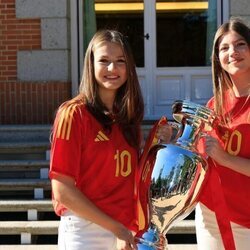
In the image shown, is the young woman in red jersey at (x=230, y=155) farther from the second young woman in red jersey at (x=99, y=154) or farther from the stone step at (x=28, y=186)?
the stone step at (x=28, y=186)

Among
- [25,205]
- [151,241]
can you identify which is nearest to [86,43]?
[25,205]

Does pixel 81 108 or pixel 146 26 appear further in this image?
pixel 146 26

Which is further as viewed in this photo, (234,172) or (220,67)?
(220,67)

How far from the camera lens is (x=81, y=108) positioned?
230 cm

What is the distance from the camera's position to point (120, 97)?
244 cm

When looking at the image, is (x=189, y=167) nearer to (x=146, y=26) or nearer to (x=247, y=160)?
(x=247, y=160)

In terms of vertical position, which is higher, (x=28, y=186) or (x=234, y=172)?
(x=234, y=172)

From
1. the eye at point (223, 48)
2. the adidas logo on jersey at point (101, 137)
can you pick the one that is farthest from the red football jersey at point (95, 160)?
the eye at point (223, 48)

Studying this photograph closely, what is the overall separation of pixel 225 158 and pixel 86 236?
2.02ft

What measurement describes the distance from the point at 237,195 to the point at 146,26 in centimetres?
553

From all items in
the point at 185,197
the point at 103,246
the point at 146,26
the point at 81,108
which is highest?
the point at 146,26

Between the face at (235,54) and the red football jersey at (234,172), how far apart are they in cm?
13

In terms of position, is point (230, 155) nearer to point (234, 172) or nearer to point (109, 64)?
point (234, 172)

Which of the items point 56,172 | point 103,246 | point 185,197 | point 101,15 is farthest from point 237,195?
point 101,15
